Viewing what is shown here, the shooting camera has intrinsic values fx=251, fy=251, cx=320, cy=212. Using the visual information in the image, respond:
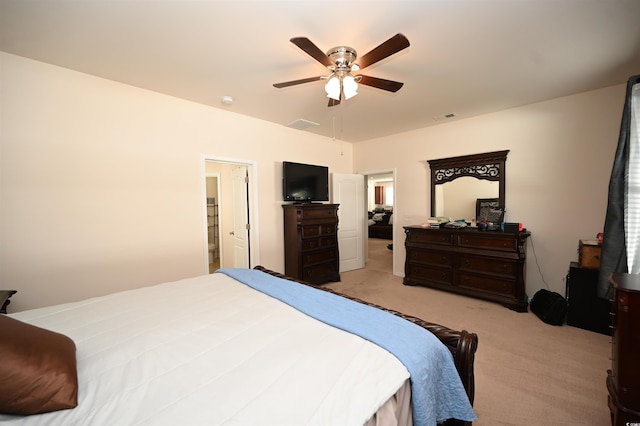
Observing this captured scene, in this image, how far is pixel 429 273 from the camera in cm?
398

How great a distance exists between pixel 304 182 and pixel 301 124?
94 cm

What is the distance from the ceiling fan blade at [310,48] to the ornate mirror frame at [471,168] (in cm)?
292

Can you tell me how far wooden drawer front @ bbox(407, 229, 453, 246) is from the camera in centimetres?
378

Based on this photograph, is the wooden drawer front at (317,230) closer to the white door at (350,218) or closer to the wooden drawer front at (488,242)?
the white door at (350,218)

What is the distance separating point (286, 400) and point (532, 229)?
4.01 m

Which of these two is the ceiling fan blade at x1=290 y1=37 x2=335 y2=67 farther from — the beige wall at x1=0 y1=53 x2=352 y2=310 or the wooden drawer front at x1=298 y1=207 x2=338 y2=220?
the wooden drawer front at x1=298 y1=207 x2=338 y2=220

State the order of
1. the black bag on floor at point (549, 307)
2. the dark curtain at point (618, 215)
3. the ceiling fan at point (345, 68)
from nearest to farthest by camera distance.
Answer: the ceiling fan at point (345, 68)
the dark curtain at point (618, 215)
the black bag on floor at point (549, 307)

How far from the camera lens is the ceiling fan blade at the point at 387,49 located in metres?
1.54

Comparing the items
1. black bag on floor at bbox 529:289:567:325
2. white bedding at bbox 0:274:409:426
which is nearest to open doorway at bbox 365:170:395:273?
black bag on floor at bbox 529:289:567:325

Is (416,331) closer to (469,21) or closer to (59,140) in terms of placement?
(469,21)

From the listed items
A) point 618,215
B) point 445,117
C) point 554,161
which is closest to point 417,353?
point 618,215

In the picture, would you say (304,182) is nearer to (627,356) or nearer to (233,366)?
(233,366)

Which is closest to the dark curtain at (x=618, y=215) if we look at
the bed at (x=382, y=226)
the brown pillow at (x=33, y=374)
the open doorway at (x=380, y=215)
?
the brown pillow at (x=33, y=374)

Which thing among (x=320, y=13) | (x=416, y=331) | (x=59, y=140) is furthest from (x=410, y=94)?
(x=59, y=140)
